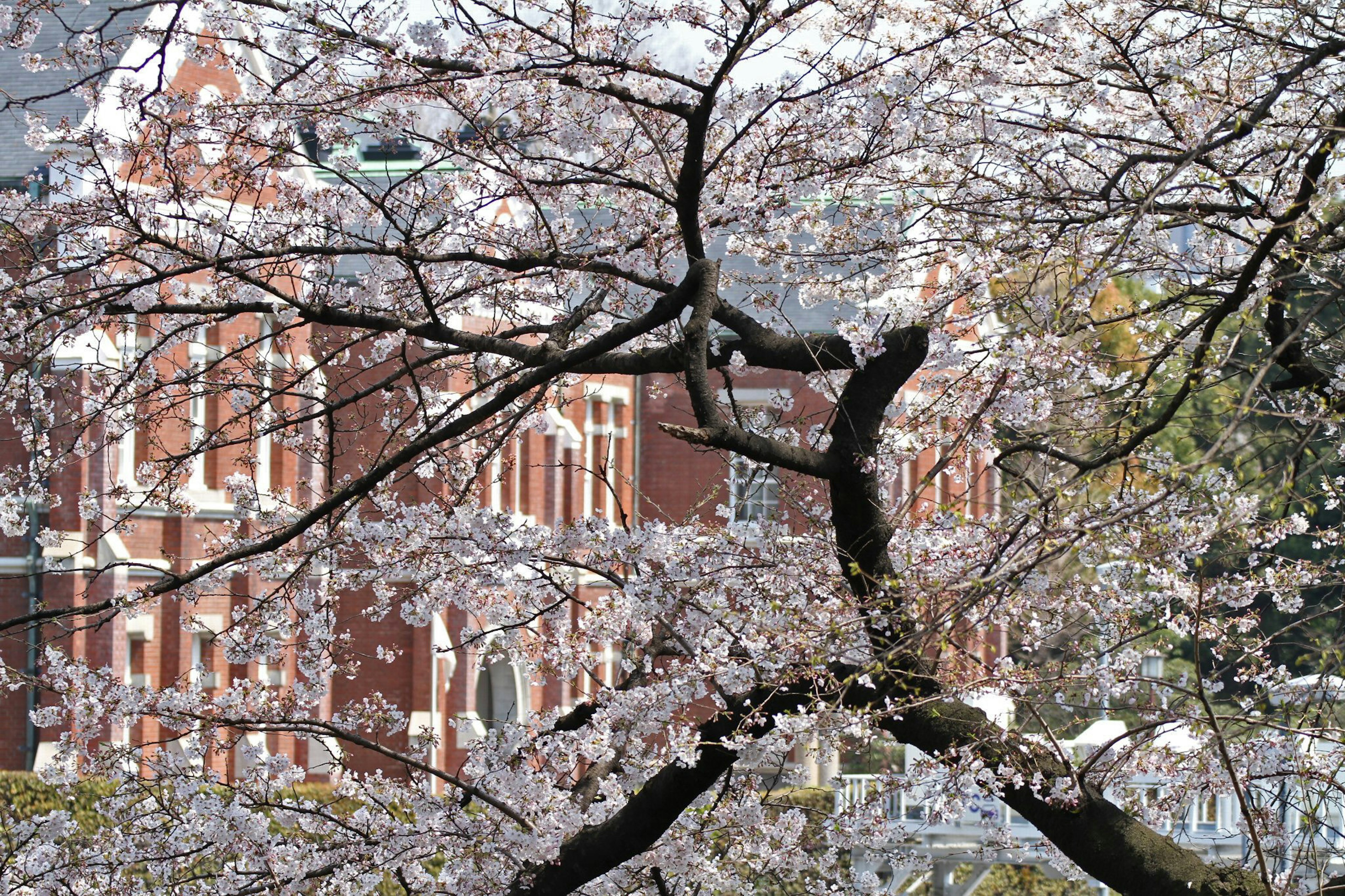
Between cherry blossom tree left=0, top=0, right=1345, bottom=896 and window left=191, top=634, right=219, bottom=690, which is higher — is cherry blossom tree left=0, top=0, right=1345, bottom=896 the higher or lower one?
the higher one

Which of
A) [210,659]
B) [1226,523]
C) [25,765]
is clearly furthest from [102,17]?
[1226,523]

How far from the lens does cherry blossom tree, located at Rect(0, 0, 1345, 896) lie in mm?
5270

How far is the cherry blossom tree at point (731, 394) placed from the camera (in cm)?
527

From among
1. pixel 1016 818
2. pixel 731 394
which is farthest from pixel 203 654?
pixel 731 394

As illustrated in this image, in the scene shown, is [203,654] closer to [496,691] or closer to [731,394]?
[496,691]

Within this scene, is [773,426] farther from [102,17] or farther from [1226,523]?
[102,17]

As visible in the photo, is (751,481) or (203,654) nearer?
(751,481)

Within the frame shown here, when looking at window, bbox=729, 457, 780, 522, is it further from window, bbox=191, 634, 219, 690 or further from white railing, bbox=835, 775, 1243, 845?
window, bbox=191, 634, 219, 690

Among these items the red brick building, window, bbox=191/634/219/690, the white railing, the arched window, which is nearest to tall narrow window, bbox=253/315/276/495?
the red brick building

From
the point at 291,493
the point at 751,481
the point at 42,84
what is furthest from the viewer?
the point at 42,84

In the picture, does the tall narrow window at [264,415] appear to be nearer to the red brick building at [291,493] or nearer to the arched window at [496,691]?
the red brick building at [291,493]

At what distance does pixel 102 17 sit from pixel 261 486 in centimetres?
649

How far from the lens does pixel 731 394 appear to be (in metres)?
6.45

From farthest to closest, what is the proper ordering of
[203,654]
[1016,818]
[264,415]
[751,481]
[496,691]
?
[496,691] < [203,654] < [1016,818] < [264,415] < [751,481]
